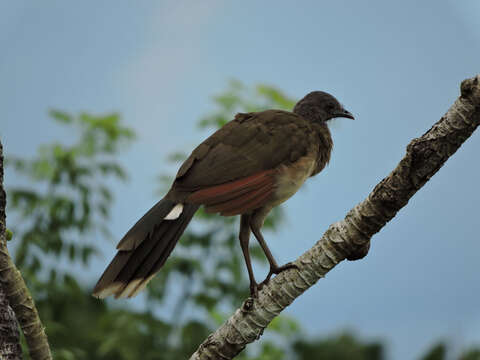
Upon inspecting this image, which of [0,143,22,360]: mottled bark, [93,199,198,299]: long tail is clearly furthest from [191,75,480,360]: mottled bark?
[0,143,22,360]: mottled bark

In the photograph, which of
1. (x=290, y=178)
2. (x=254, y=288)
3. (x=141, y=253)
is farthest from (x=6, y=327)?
(x=290, y=178)

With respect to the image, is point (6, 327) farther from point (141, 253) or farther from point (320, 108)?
point (320, 108)

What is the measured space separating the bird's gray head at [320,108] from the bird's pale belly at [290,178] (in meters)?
0.87

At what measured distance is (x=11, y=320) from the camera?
3223 millimetres

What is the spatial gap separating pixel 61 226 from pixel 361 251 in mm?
3959

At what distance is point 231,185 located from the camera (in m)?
3.72

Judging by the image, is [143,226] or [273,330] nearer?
[143,226]

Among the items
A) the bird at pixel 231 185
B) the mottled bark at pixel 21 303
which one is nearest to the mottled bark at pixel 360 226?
the bird at pixel 231 185

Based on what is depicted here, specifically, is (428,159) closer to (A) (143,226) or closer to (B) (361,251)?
(B) (361,251)

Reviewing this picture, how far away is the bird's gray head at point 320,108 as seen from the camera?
16.3 feet

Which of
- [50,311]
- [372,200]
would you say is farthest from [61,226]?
[372,200]

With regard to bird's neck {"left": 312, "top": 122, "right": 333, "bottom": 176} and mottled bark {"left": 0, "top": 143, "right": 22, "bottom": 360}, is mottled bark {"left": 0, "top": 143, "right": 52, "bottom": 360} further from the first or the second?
bird's neck {"left": 312, "top": 122, "right": 333, "bottom": 176}

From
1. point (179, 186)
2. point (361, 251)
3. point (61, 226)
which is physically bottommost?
point (361, 251)

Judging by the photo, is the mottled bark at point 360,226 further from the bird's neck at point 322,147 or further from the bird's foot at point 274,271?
the bird's neck at point 322,147
